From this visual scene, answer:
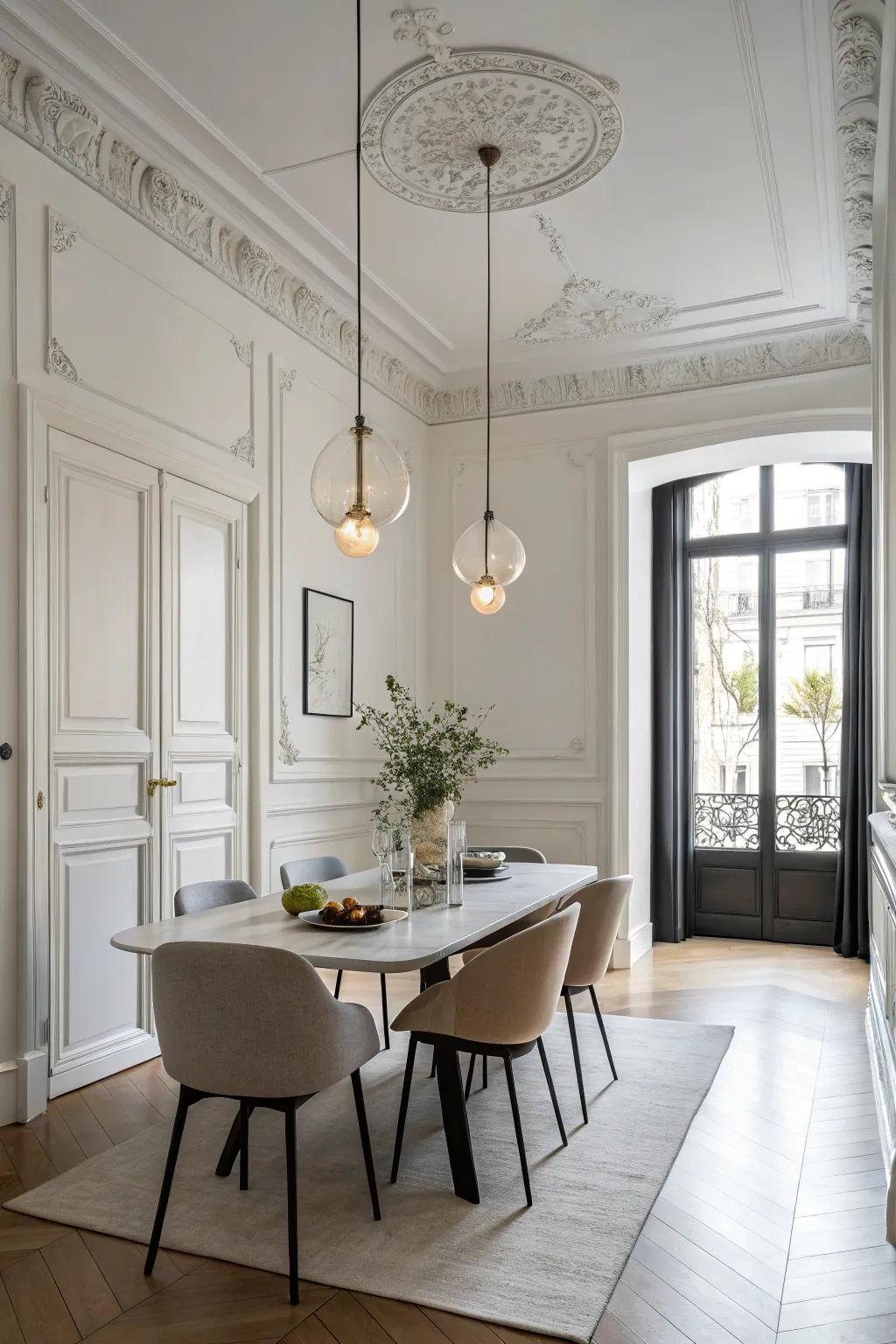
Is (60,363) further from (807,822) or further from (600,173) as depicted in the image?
(807,822)

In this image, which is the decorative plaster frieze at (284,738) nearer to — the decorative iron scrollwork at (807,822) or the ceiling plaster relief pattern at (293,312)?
the ceiling plaster relief pattern at (293,312)

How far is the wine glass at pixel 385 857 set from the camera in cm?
302

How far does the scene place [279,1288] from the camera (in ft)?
7.38

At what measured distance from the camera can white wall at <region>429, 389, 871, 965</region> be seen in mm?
5848

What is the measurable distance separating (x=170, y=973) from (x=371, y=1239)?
84cm

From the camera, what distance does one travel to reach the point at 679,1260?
7.77 ft

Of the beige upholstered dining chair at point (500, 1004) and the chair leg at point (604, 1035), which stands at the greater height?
the beige upholstered dining chair at point (500, 1004)

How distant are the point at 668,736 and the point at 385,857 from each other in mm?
3816

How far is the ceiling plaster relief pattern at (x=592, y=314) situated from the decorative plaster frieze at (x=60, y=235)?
2.27 metres

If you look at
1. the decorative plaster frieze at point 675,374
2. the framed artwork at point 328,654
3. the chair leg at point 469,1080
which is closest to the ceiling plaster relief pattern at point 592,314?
the decorative plaster frieze at point 675,374

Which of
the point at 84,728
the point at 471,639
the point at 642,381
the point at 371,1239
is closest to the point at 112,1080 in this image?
the point at 84,728

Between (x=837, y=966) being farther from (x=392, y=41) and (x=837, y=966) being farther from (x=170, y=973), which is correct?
(x=392, y=41)

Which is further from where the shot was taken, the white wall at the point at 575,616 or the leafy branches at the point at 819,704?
the leafy branches at the point at 819,704

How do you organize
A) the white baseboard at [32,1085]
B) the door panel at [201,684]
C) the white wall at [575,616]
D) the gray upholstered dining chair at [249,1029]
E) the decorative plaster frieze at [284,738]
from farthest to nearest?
the white wall at [575,616] < the decorative plaster frieze at [284,738] < the door panel at [201,684] < the white baseboard at [32,1085] < the gray upholstered dining chair at [249,1029]
